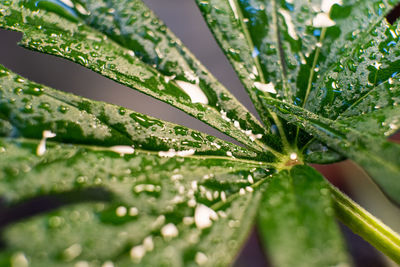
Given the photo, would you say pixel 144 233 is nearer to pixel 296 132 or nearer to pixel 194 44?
pixel 296 132

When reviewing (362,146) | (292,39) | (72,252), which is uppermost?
(292,39)

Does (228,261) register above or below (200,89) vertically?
below

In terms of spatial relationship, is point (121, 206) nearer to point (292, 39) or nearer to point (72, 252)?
point (72, 252)

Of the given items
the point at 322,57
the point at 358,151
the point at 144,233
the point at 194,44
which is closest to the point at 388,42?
the point at 322,57

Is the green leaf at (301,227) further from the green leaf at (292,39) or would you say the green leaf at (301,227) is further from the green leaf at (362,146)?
the green leaf at (292,39)

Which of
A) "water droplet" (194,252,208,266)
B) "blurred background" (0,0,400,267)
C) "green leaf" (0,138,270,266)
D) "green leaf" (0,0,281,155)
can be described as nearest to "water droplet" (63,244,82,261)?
A: "green leaf" (0,138,270,266)

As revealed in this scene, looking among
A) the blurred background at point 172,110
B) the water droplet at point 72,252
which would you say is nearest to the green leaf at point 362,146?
the water droplet at point 72,252

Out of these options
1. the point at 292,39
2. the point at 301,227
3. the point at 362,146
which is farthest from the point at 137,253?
the point at 292,39

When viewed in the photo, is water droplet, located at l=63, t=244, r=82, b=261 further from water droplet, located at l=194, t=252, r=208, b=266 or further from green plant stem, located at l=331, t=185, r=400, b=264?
green plant stem, located at l=331, t=185, r=400, b=264
